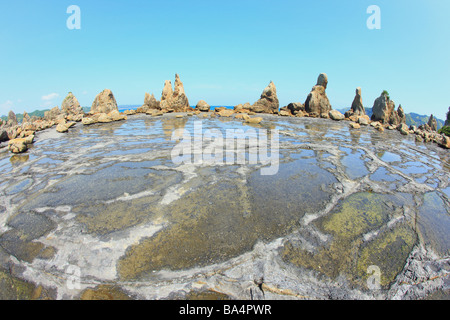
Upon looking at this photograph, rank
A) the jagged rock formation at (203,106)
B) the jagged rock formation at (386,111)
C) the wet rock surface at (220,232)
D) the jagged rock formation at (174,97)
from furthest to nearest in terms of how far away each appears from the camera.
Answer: the jagged rock formation at (203,106), the jagged rock formation at (174,97), the jagged rock formation at (386,111), the wet rock surface at (220,232)

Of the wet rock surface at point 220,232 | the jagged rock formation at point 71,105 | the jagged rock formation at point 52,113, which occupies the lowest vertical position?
the wet rock surface at point 220,232

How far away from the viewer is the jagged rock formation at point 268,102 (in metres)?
30.0

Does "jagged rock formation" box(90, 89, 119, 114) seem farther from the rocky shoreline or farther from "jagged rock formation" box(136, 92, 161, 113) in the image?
"jagged rock formation" box(136, 92, 161, 113)

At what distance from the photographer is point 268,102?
30.4 m

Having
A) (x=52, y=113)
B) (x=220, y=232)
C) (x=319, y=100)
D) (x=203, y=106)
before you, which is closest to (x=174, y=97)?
(x=203, y=106)

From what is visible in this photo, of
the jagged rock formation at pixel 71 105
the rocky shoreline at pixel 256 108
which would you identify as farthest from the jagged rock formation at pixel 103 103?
the jagged rock formation at pixel 71 105

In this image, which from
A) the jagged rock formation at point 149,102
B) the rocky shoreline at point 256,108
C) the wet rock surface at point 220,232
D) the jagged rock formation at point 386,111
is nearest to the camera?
the wet rock surface at point 220,232

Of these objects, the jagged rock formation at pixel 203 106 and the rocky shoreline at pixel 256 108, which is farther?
the jagged rock formation at pixel 203 106

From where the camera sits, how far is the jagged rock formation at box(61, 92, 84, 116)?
80.4 feet

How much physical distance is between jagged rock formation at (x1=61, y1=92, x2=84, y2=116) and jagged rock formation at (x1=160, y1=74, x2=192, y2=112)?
31.7ft

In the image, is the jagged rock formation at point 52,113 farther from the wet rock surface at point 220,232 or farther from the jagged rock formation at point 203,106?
the wet rock surface at point 220,232

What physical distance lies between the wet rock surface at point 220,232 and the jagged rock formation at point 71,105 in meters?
20.7

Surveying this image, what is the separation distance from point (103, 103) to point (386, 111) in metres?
35.1

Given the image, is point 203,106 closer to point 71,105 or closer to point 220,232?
point 71,105
